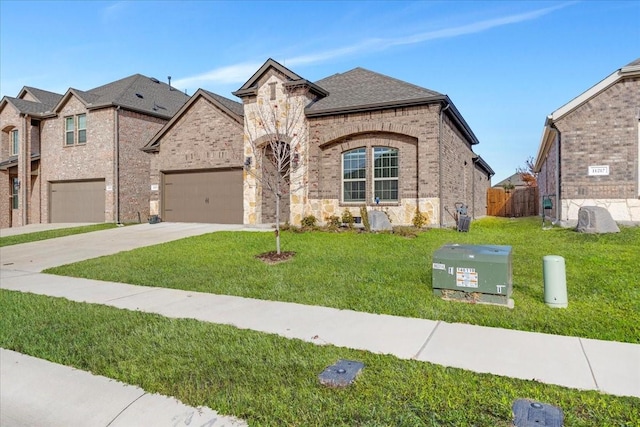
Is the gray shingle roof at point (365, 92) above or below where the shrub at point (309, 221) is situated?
above

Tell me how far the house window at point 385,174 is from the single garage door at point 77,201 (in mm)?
16209

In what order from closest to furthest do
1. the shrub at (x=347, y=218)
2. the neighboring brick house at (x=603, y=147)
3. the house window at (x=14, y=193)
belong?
the neighboring brick house at (x=603, y=147), the shrub at (x=347, y=218), the house window at (x=14, y=193)

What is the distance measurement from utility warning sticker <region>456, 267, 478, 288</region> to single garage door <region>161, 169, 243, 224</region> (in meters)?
13.7

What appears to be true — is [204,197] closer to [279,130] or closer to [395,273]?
[279,130]

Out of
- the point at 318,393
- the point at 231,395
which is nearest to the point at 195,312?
the point at 231,395

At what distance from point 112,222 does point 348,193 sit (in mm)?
13662

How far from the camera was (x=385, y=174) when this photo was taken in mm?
15250

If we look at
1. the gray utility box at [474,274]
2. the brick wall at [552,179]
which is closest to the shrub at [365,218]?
the brick wall at [552,179]

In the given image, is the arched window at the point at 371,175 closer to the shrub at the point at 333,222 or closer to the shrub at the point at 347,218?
the shrub at the point at 347,218

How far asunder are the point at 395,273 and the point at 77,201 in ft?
73.6

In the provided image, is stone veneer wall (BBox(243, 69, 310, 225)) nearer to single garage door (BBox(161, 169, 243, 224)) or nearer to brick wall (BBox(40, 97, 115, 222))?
single garage door (BBox(161, 169, 243, 224))

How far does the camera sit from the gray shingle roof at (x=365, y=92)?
14508 millimetres

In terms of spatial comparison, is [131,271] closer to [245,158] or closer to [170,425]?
[170,425]

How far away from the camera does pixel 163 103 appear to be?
24.6 metres
